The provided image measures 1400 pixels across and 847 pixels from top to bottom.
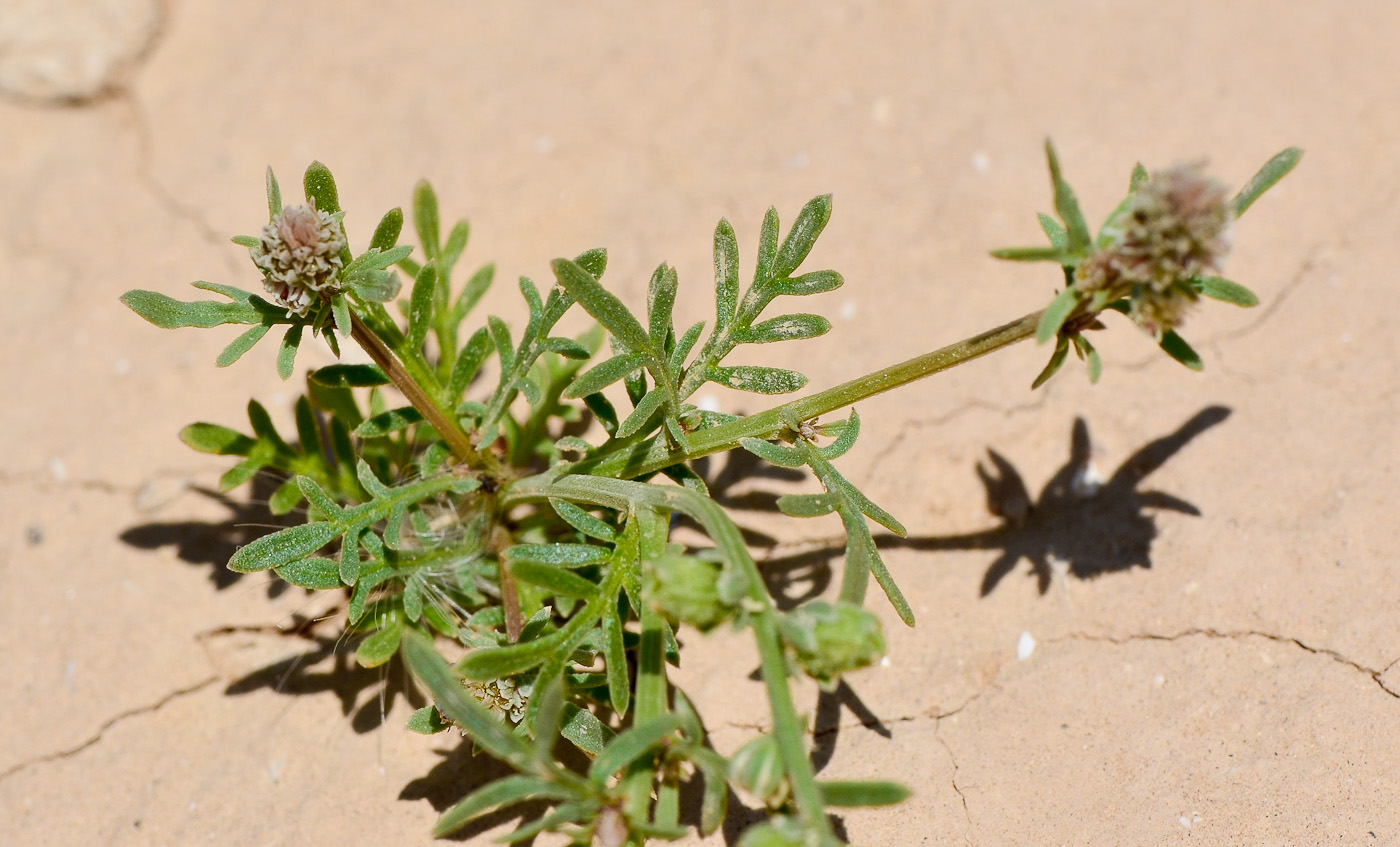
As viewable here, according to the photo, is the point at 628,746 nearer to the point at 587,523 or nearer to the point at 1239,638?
the point at 587,523

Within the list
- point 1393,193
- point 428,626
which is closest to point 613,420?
point 428,626

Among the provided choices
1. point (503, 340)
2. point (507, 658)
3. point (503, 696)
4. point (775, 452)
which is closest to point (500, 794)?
point (507, 658)

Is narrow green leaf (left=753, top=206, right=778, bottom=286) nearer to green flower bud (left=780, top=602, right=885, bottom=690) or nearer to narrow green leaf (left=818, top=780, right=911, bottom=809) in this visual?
green flower bud (left=780, top=602, right=885, bottom=690)

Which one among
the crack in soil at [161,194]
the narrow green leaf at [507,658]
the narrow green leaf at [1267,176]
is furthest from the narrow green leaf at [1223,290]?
the crack in soil at [161,194]

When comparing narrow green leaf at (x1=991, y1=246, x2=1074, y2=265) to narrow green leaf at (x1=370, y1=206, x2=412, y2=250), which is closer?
narrow green leaf at (x1=991, y1=246, x2=1074, y2=265)

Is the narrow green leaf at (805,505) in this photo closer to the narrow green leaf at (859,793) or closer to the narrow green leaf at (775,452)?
the narrow green leaf at (775,452)

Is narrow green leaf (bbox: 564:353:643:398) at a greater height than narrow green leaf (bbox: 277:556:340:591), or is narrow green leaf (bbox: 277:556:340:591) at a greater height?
narrow green leaf (bbox: 564:353:643:398)

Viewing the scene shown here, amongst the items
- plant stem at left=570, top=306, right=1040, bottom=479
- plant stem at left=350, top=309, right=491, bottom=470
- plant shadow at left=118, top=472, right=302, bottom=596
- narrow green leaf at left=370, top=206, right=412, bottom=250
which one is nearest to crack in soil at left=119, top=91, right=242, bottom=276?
plant shadow at left=118, top=472, right=302, bottom=596
